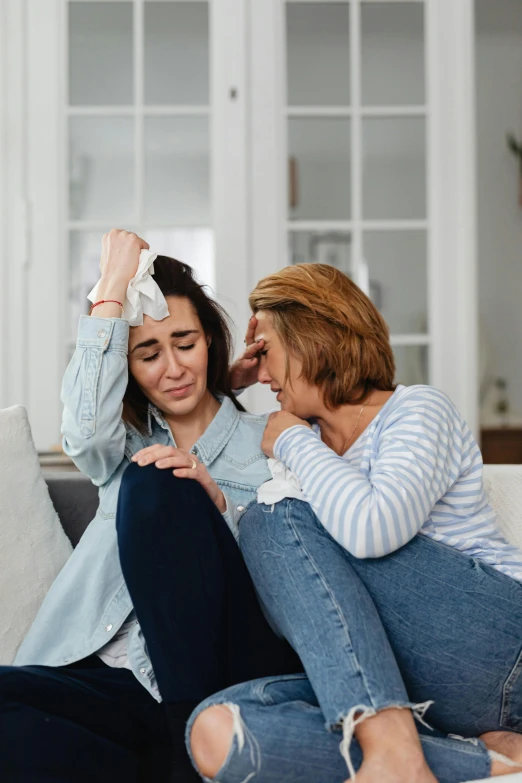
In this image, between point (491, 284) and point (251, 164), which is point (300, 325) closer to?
point (251, 164)

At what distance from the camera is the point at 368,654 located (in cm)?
115

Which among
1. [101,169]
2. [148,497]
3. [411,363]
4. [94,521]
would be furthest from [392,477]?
[101,169]

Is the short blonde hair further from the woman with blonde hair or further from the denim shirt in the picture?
the denim shirt

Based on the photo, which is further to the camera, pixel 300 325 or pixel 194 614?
pixel 300 325

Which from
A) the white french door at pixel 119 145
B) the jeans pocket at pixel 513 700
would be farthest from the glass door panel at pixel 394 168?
the jeans pocket at pixel 513 700

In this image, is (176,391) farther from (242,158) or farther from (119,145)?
(119,145)

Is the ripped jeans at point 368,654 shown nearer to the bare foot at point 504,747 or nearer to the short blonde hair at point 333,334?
the bare foot at point 504,747

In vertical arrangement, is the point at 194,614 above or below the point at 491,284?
below

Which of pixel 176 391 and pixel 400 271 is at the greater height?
pixel 400 271

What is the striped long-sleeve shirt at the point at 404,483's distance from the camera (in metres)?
1.21

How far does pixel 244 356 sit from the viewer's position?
1.72 meters

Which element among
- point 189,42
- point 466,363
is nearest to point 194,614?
point 466,363

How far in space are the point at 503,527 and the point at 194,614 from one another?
675 mm

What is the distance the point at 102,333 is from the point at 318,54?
206 centimetres
